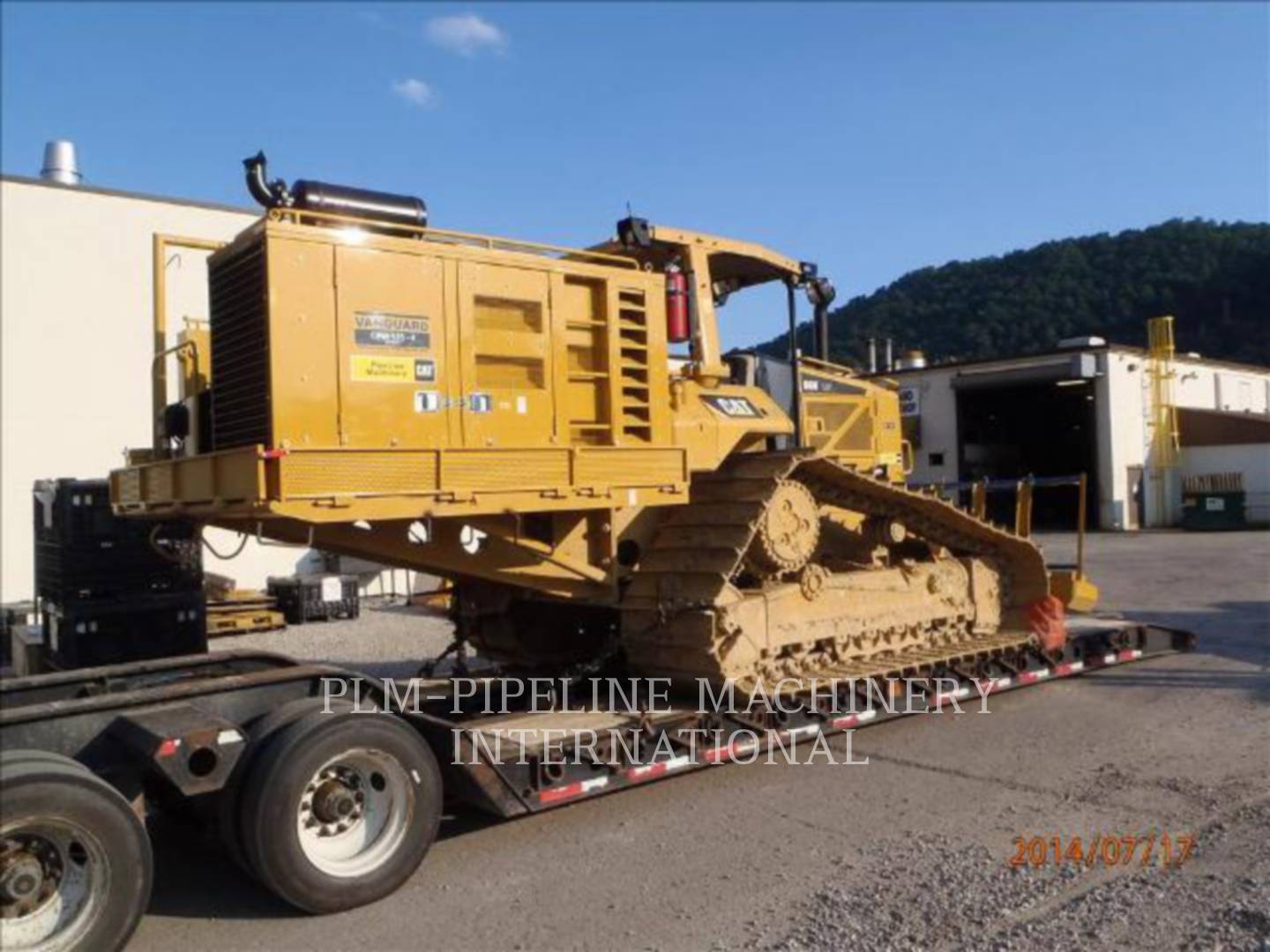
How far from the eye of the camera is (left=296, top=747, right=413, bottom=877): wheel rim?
15.9 ft

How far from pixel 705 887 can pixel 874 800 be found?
5.30ft

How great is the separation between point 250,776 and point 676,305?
4.23m

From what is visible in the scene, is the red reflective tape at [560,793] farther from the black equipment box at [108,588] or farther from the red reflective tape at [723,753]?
the black equipment box at [108,588]

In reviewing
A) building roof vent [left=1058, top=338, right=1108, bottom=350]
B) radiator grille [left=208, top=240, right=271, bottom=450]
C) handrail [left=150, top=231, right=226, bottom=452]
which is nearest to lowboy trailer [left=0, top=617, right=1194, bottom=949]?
radiator grille [left=208, top=240, right=271, bottom=450]

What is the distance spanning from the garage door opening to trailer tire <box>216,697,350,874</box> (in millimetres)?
31588

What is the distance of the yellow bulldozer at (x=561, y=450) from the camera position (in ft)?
18.0

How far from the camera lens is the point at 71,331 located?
50.5 feet

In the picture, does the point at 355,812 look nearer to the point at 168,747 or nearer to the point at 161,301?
the point at 168,747

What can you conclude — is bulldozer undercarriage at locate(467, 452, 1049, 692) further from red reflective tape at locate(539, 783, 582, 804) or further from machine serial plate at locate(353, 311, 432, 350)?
machine serial plate at locate(353, 311, 432, 350)

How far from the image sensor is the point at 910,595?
852 centimetres

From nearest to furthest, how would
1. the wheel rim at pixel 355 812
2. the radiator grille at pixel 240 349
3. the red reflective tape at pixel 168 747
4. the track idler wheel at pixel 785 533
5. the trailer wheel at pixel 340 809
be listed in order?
the red reflective tape at pixel 168 747 < the trailer wheel at pixel 340 809 < the wheel rim at pixel 355 812 < the radiator grille at pixel 240 349 < the track idler wheel at pixel 785 533
